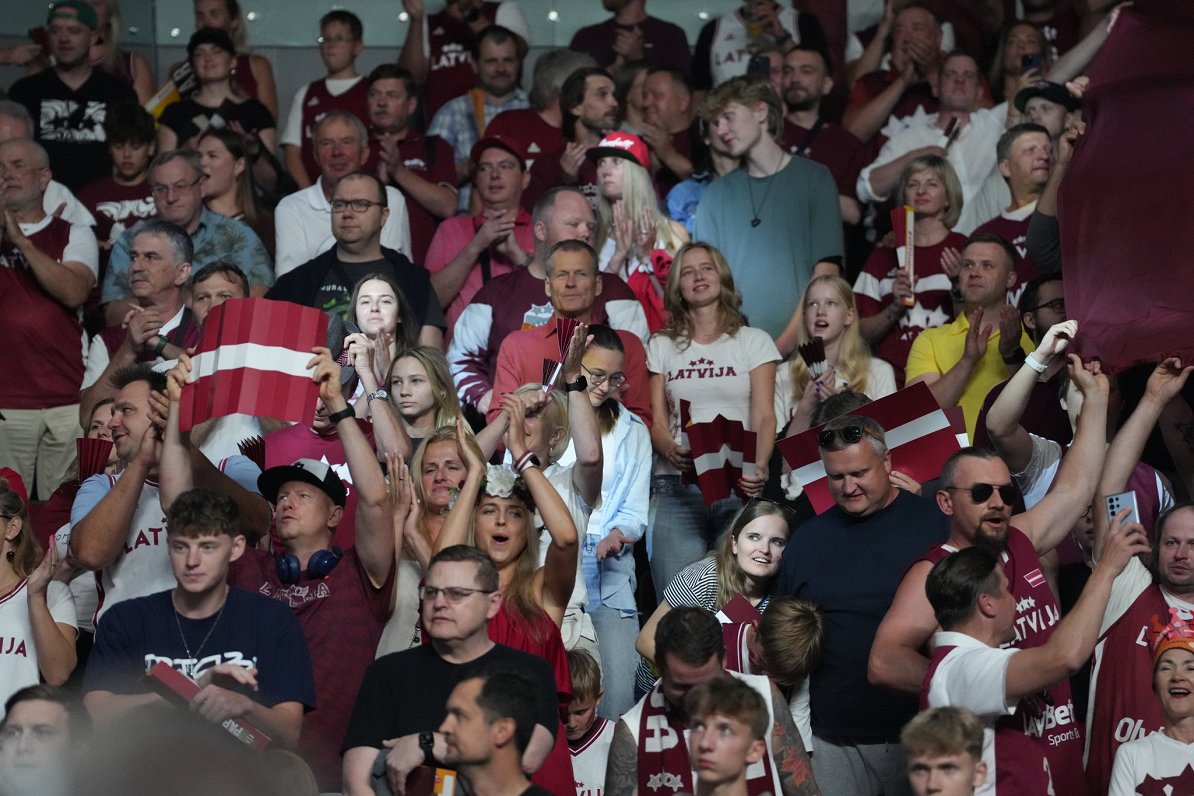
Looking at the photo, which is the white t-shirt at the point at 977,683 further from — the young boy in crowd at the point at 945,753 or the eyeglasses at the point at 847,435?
the eyeglasses at the point at 847,435

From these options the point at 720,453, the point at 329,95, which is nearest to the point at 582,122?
the point at 329,95

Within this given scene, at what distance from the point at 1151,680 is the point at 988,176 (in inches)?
190

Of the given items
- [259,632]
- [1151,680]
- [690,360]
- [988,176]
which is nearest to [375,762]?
[259,632]

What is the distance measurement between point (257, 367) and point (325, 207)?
3.44 m

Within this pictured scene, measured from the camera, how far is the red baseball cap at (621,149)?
363 inches

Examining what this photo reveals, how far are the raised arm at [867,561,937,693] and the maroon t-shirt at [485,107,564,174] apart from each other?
17.6 feet

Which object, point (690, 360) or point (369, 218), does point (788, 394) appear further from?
point (369, 218)

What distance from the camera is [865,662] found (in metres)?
6.05

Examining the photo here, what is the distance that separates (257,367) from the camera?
634cm

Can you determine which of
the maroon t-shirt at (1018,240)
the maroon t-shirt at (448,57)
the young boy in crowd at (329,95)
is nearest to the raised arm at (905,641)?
the maroon t-shirt at (1018,240)

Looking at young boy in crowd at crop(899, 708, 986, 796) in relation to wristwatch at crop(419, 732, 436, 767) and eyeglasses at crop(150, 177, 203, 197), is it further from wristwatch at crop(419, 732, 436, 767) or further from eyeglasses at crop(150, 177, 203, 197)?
eyeglasses at crop(150, 177, 203, 197)

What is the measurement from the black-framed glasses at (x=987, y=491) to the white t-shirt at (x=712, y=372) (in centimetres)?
228

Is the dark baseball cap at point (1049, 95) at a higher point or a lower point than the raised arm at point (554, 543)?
higher

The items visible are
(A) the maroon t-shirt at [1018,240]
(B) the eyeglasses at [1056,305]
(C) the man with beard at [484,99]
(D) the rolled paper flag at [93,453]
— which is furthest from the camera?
(C) the man with beard at [484,99]
